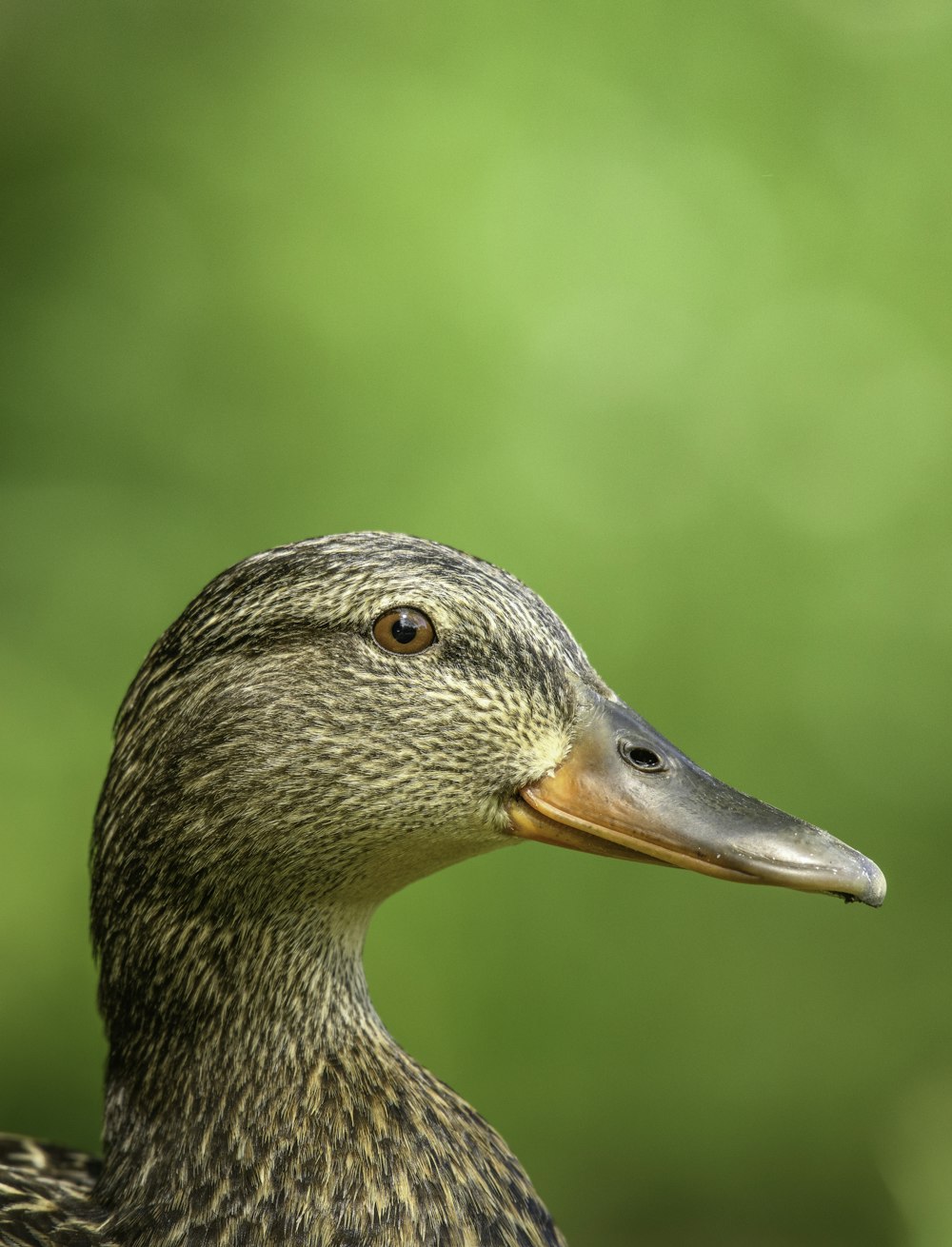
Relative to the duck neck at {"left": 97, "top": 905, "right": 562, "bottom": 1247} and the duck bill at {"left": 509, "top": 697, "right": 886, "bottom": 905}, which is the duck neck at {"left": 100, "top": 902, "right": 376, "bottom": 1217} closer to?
the duck neck at {"left": 97, "top": 905, "right": 562, "bottom": 1247}

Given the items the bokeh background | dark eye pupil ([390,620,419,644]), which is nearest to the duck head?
dark eye pupil ([390,620,419,644])

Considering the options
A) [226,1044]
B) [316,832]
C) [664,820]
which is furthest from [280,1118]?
[664,820]

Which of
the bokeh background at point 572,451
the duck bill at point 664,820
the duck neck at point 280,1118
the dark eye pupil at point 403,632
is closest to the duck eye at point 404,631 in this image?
the dark eye pupil at point 403,632

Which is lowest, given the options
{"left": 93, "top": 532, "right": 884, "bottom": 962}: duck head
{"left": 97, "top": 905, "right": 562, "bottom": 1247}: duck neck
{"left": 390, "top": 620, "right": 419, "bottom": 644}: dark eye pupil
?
{"left": 97, "top": 905, "right": 562, "bottom": 1247}: duck neck

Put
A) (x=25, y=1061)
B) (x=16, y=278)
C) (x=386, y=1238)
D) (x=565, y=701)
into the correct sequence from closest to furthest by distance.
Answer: (x=386, y=1238) → (x=565, y=701) → (x=25, y=1061) → (x=16, y=278)

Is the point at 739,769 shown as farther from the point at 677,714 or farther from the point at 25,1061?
the point at 25,1061

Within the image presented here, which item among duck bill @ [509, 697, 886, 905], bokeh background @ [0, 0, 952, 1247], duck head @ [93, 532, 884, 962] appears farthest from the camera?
bokeh background @ [0, 0, 952, 1247]

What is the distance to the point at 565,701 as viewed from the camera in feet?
5.60

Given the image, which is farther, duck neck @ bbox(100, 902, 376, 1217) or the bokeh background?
the bokeh background

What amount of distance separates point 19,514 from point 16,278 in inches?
28.4

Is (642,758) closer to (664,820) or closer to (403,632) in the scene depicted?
(664,820)

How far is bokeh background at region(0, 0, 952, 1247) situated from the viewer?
3725mm

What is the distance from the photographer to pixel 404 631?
166cm

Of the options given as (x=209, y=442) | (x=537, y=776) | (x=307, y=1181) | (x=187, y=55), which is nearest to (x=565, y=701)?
(x=537, y=776)
